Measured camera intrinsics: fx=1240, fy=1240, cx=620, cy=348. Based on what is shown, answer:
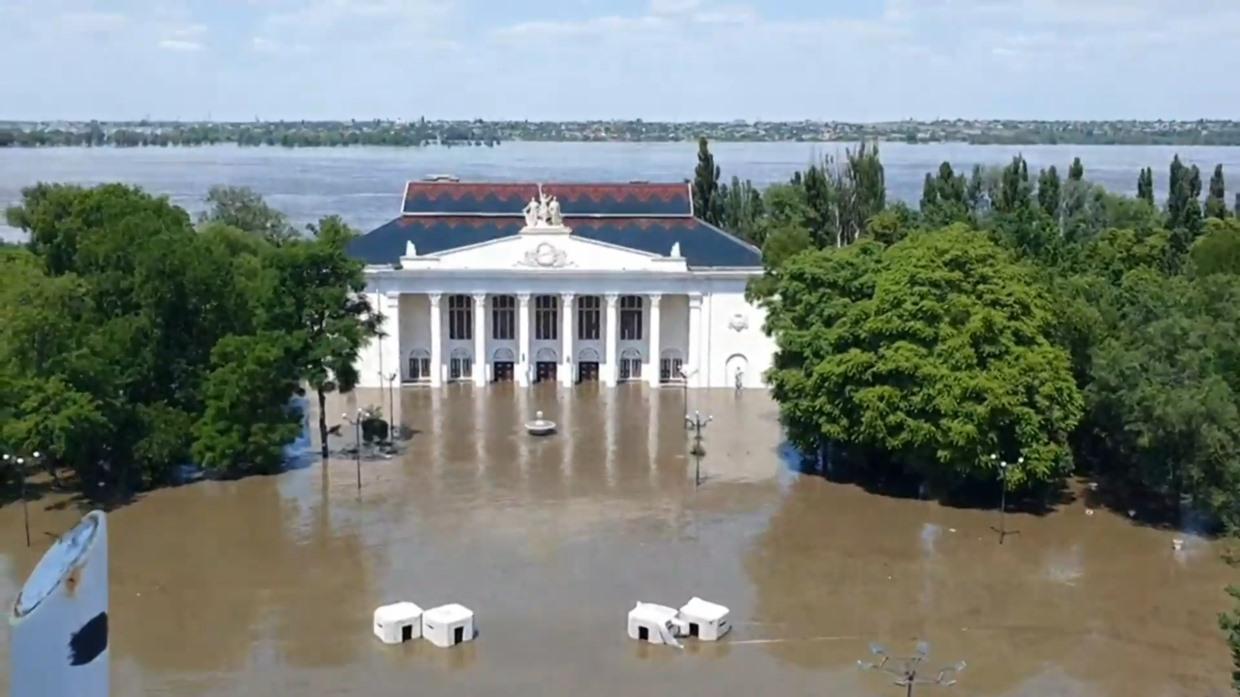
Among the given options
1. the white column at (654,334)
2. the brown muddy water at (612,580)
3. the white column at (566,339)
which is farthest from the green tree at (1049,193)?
the brown muddy water at (612,580)

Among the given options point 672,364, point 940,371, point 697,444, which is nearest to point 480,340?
point 672,364

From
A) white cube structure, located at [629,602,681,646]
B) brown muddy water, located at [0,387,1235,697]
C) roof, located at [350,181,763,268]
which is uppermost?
roof, located at [350,181,763,268]

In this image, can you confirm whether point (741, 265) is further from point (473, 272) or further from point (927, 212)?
point (927, 212)

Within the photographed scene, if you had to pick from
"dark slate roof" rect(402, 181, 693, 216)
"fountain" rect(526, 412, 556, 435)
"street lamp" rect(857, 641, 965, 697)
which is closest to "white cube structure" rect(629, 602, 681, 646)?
"street lamp" rect(857, 641, 965, 697)

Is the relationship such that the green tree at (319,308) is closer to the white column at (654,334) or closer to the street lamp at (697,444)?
the street lamp at (697,444)

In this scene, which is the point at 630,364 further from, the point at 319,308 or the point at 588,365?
the point at 319,308

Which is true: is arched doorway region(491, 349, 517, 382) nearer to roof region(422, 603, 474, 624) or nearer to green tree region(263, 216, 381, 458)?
green tree region(263, 216, 381, 458)
